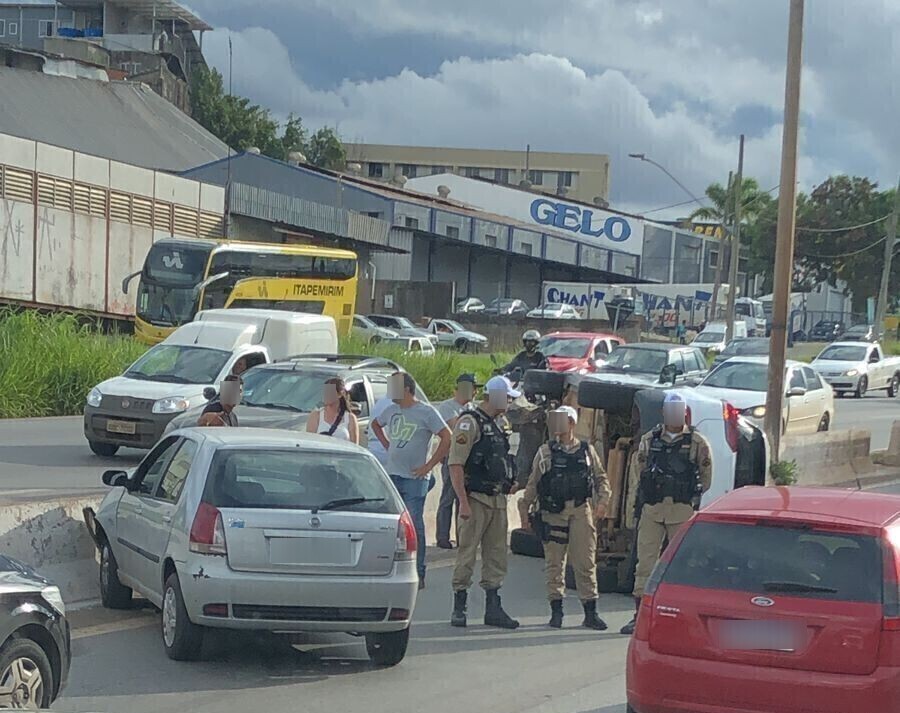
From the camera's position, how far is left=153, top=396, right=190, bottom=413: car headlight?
59.7ft

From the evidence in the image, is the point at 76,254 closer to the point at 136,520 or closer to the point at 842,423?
the point at 842,423

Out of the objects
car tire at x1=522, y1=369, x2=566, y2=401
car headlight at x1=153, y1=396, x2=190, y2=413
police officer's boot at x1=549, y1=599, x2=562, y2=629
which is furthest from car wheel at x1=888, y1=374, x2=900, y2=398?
police officer's boot at x1=549, y1=599, x2=562, y2=629

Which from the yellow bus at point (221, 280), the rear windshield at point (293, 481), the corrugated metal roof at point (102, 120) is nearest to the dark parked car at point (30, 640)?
the rear windshield at point (293, 481)

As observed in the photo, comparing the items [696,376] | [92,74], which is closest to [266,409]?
[696,376]

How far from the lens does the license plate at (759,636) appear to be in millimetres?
6086

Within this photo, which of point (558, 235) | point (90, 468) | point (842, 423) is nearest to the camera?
point (90, 468)

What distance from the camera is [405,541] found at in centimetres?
847

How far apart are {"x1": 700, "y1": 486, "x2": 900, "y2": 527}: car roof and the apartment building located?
4857 inches

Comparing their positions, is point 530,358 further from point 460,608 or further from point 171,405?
point 460,608

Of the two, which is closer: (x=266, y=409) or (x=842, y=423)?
(x=266, y=409)

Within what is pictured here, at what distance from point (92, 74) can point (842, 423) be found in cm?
4746

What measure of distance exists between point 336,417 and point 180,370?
27.7 ft

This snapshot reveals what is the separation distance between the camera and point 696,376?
88.3ft

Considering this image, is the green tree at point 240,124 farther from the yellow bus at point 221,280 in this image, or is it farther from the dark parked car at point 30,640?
the dark parked car at point 30,640
